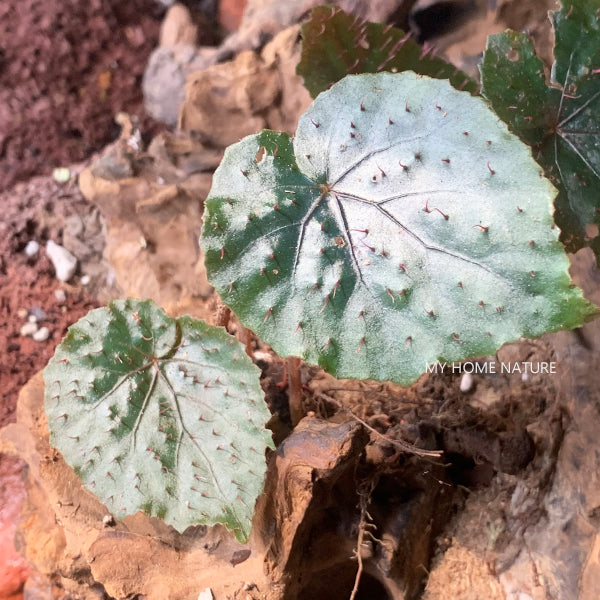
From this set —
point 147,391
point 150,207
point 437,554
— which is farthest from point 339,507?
point 150,207

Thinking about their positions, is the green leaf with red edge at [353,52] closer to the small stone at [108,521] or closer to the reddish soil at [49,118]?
the reddish soil at [49,118]

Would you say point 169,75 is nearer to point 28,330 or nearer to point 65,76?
point 65,76

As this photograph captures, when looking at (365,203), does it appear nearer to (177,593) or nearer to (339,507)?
(339,507)

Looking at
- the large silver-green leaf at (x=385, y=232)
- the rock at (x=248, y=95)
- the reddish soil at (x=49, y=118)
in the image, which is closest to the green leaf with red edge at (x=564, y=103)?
the large silver-green leaf at (x=385, y=232)

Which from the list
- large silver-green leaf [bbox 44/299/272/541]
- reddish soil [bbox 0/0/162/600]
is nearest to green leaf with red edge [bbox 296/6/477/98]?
large silver-green leaf [bbox 44/299/272/541]

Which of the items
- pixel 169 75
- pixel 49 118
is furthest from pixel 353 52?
pixel 49 118

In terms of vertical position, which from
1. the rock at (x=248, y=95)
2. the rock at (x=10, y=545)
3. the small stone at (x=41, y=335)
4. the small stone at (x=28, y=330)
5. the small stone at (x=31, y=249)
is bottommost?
the rock at (x=10, y=545)
